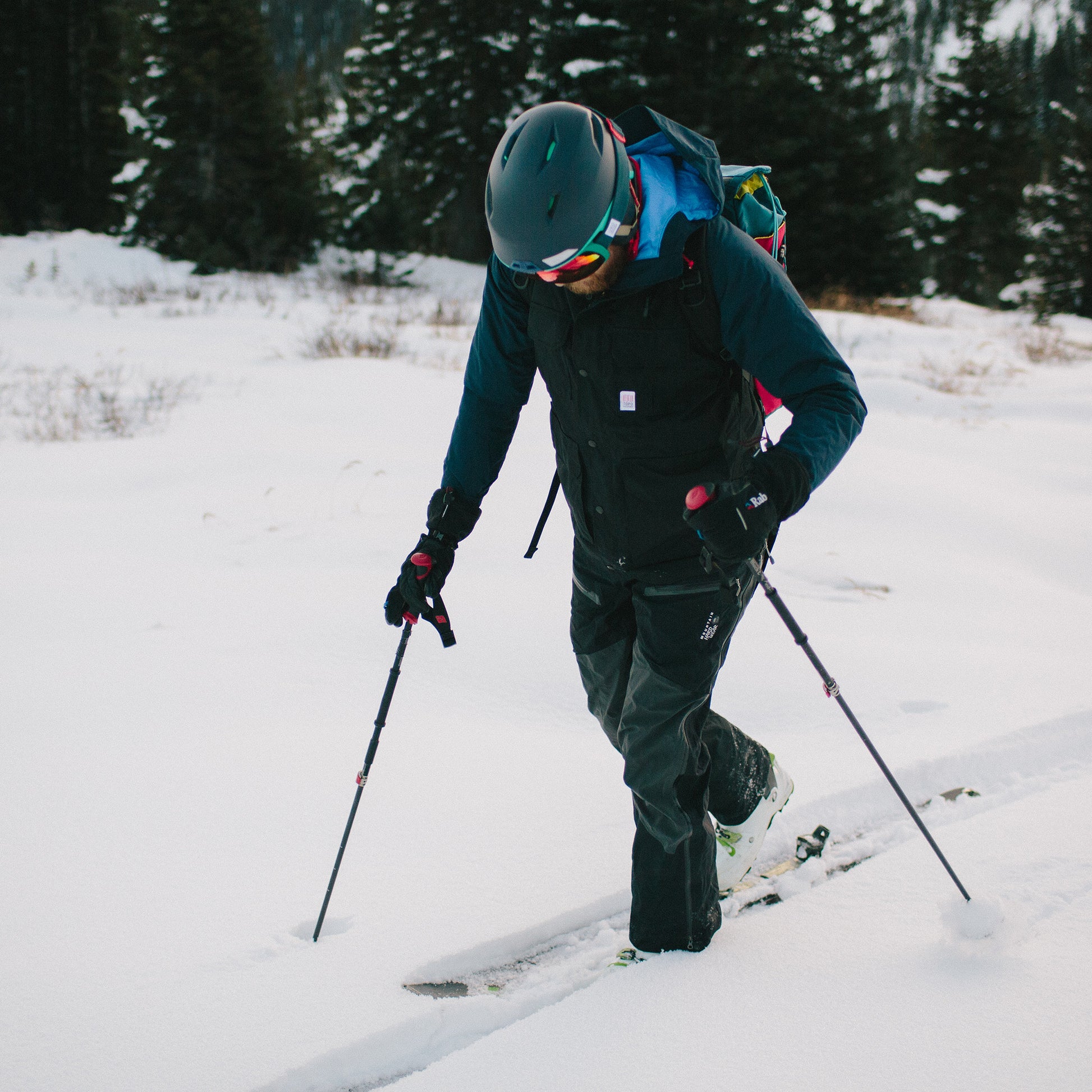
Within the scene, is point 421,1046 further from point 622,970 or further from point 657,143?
point 657,143

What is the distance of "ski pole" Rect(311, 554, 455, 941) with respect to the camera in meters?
1.95

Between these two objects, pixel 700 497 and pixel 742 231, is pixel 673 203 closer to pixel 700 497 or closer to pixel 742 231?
pixel 742 231

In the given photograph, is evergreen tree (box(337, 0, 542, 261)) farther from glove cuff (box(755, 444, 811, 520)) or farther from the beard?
glove cuff (box(755, 444, 811, 520))

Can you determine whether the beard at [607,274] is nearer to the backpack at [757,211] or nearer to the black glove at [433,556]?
the backpack at [757,211]

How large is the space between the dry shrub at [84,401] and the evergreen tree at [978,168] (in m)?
26.9

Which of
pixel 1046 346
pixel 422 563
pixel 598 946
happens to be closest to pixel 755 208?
pixel 422 563

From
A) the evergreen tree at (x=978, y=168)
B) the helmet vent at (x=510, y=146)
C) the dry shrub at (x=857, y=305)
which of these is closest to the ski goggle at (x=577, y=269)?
the helmet vent at (x=510, y=146)

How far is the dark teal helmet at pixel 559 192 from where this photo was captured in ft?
5.06

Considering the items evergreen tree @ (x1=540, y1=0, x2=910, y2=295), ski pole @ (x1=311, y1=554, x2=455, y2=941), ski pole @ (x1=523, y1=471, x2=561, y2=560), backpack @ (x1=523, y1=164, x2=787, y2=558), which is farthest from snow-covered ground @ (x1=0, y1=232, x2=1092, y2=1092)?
evergreen tree @ (x1=540, y1=0, x2=910, y2=295)

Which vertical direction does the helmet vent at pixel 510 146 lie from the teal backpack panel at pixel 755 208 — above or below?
above

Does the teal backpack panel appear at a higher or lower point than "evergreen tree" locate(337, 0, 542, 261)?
lower

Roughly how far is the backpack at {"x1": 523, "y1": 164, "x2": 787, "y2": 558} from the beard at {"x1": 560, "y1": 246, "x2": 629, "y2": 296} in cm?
12

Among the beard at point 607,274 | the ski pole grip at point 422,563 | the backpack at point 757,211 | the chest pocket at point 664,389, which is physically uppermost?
the backpack at point 757,211

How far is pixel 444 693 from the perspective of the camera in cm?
308
